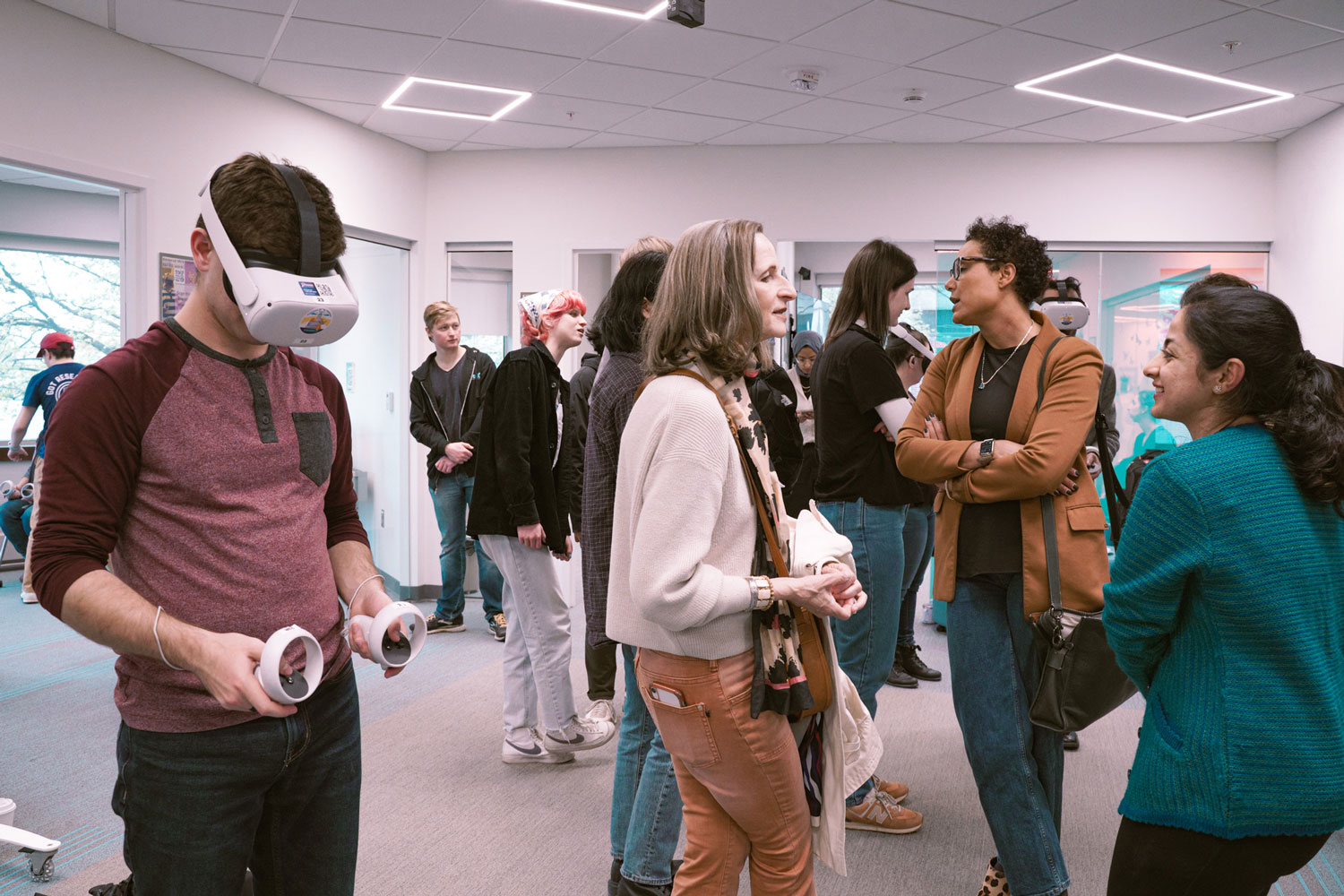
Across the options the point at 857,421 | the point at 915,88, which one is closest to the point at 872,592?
→ the point at 857,421

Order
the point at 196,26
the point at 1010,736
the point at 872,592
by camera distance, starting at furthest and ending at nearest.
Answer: the point at 196,26 < the point at 872,592 < the point at 1010,736

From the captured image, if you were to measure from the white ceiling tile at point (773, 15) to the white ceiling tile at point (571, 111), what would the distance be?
139cm

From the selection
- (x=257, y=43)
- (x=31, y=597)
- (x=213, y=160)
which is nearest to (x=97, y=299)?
(x=31, y=597)

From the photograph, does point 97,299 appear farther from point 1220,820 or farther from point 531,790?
point 1220,820

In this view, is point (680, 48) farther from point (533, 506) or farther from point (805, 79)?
point (533, 506)

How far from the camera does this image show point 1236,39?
427cm

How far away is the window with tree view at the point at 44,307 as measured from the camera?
7.83m

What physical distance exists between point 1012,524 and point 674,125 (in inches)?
176

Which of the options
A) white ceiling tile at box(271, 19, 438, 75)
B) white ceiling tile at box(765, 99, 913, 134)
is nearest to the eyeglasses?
white ceiling tile at box(271, 19, 438, 75)

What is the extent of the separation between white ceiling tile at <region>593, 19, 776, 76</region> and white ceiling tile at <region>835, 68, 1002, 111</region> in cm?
82

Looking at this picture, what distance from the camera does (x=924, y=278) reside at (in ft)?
21.9

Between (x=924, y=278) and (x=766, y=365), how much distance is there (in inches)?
204

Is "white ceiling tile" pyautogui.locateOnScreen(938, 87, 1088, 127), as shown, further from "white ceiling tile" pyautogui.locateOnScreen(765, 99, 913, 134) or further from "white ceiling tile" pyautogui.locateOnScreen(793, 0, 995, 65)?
"white ceiling tile" pyautogui.locateOnScreen(793, 0, 995, 65)

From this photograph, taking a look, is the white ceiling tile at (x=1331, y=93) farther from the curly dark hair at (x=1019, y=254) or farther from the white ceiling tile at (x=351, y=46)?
the white ceiling tile at (x=351, y=46)
